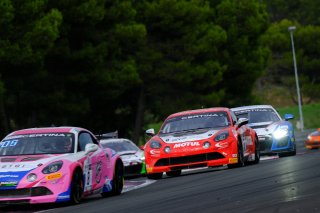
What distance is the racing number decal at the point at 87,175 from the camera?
48.4 feet

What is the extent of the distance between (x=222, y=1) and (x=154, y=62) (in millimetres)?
11173

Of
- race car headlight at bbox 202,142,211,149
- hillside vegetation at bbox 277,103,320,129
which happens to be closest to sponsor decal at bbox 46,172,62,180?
race car headlight at bbox 202,142,211,149

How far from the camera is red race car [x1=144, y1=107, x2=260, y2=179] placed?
64.1 feet

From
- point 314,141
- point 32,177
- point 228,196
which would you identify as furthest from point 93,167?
point 314,141

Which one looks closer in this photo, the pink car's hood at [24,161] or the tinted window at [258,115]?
the pink car's hood at [24,161]

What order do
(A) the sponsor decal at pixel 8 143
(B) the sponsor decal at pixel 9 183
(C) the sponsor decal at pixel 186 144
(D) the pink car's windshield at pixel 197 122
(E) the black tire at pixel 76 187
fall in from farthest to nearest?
(D) the pink car's windshield at pixel 197 122 < (C) the sponsor decal at pixel 186 144 < (A) the sponsor decal at pixel 8 143 < (E) the black tire at pixel 76 187 < (B) the sponsor decal at pixel 9 183

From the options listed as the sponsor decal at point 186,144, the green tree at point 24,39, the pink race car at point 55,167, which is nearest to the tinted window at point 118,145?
the green tree at point 24,39

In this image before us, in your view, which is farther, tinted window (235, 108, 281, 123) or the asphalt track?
tinted window (235, 108, 281, 123)

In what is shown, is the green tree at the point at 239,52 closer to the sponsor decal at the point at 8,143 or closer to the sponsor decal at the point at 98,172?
the sponsor decal at the point at 98,172

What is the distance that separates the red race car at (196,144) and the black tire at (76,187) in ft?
17.3

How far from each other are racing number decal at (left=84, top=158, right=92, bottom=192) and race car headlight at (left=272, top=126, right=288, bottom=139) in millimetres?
11171

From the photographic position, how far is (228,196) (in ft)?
42.5

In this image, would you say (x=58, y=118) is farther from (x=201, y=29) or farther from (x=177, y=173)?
(x=177, y=173)

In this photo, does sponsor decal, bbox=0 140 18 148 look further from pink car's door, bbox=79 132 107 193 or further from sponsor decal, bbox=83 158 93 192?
sponsor decal, bbox=83 158 93 192
